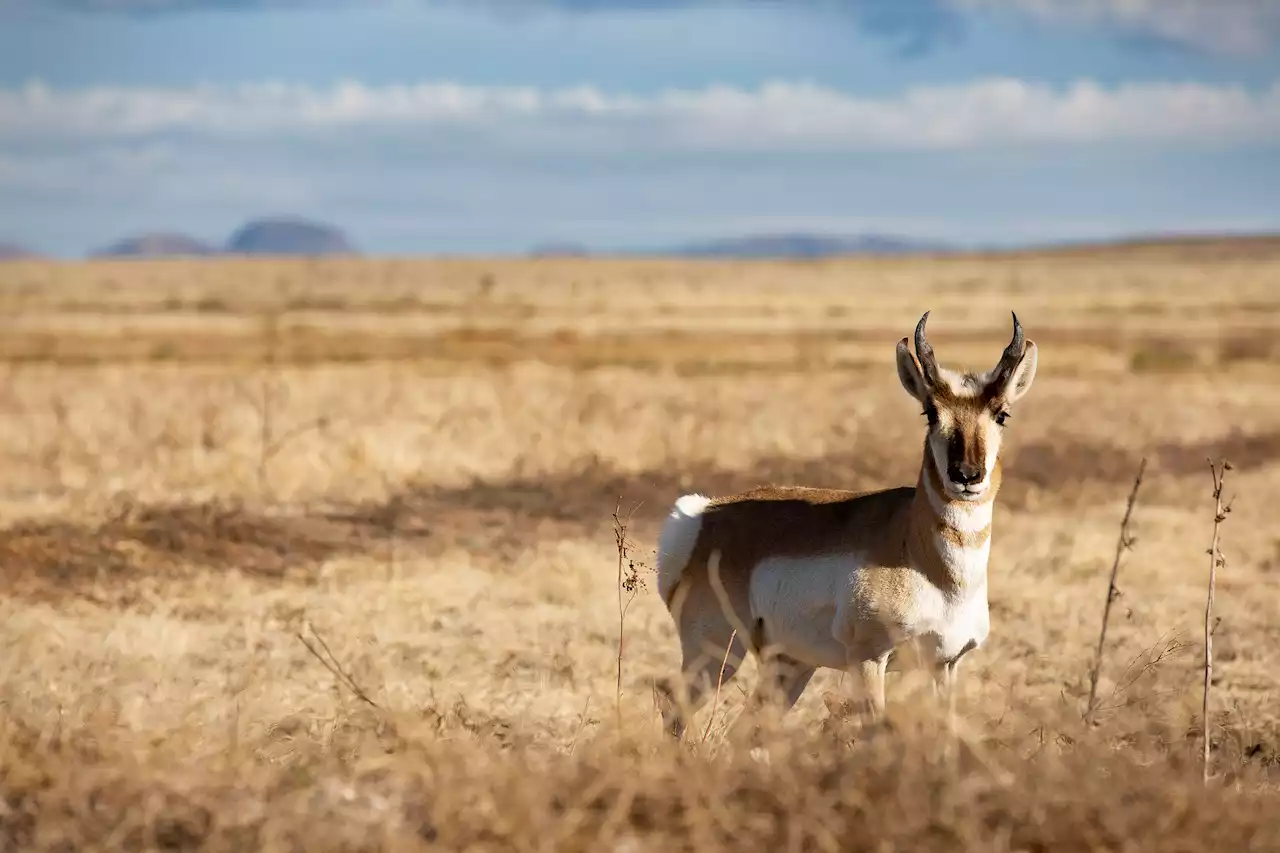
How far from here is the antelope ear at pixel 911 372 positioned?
7395 millimetres

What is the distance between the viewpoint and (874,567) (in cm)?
742

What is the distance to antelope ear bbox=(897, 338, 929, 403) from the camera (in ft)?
24.3

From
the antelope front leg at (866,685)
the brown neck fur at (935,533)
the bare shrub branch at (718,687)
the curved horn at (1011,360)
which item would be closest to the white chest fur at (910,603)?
the brown neck fur at (935,533)

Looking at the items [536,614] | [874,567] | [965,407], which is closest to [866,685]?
[874,567]

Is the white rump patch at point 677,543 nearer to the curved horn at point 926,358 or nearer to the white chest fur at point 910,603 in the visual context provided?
the white chest fur at point 910,603

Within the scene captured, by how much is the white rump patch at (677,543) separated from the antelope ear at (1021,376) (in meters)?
1.87

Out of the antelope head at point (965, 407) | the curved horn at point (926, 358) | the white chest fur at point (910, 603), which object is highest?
the curved horn at point (926, 358)

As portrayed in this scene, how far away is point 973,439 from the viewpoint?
7258 mm

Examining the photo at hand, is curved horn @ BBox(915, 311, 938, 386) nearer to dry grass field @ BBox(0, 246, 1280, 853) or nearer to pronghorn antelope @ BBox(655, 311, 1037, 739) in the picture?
pronghorn antelope @ BBox(655, 311, 1037, 739)

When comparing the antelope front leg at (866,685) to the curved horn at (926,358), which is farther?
the curved horn at (926,358)

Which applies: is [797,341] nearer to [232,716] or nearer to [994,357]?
[994,357]

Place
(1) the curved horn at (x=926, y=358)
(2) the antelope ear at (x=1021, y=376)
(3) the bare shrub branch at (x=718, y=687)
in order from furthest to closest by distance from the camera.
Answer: (2) the antelope ear at (x=1021, y=376)
(1) the curved horn at (x=926, y=358)
(3) the bare shrub branch at (x=718, y=687)

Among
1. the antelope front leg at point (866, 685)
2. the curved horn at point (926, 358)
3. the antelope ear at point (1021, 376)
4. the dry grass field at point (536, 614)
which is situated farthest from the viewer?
the antelope ear at point (1021, 376)

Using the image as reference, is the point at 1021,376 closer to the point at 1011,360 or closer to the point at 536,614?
the point at 1011,360
